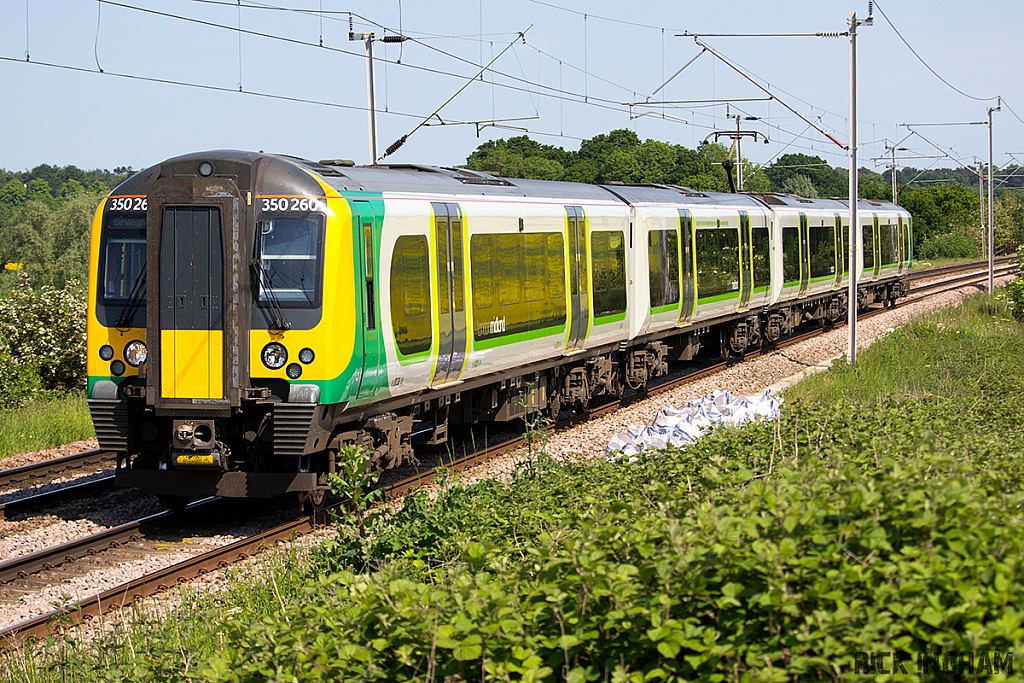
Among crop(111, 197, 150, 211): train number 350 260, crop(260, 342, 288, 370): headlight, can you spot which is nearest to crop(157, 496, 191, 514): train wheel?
crop(260, 342, 288, 370): headlight

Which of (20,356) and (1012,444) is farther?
(20,356)

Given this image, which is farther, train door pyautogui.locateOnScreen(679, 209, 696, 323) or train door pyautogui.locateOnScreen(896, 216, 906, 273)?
train door pyautogui.locateOnScreen(896, 216, 906, 273)

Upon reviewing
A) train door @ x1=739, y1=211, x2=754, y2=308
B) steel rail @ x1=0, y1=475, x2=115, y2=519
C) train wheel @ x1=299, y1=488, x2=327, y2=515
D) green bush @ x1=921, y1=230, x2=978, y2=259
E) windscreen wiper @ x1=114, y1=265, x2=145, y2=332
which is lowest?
steel rail @ x1=0, y1=475, x2=115, y2=519

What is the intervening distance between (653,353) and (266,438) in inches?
388

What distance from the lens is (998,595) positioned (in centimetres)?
376

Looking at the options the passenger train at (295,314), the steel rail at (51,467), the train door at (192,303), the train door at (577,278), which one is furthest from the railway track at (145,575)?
the steel rail at (51,467)

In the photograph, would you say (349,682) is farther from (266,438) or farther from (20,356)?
(20,356)

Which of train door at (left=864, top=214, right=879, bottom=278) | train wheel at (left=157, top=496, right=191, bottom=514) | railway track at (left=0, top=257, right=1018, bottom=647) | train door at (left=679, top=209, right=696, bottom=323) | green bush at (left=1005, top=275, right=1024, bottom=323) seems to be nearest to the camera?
railway track at (left=0, top=257, right=1018, bottom=647)

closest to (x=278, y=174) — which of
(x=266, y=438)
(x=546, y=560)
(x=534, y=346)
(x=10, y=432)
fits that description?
(x=266, y=438)

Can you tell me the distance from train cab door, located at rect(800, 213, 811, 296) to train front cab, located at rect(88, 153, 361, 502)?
711 inches

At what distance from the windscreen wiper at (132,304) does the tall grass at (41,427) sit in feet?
15.4

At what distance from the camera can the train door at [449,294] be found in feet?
37.7

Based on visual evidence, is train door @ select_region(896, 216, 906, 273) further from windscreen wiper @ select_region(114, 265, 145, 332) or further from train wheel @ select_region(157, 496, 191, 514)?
windscreen wiper @ select_region(114, 265, 145, 332)

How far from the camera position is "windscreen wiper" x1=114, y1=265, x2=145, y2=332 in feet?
33.0
